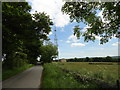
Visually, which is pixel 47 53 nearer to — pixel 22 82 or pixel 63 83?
pixel 22 82

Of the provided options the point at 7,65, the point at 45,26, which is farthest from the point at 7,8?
the point at 7,65

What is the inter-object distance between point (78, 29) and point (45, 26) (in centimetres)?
949

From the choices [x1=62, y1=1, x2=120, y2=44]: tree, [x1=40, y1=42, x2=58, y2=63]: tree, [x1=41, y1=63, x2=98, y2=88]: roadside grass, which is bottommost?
[x1=40, y1=42, x2=58, y2=63]: tree

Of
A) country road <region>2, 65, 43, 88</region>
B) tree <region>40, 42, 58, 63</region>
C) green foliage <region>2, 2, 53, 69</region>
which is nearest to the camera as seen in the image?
country road <region>2, 65, 43, 88</region>

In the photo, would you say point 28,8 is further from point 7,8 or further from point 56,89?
point 56,89

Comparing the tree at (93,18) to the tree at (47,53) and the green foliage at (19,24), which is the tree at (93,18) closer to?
the green foliage at (19,24)

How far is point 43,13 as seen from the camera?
16.3 metres

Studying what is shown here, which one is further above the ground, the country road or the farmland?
the farmland

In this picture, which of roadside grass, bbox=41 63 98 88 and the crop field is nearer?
roadside grass, bbox=41 63 98 88

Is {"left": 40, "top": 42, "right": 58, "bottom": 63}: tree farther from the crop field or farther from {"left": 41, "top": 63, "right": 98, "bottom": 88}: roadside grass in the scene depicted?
{"left": 41, "top": 63, "right": 98, "bottom": 88}: roadside grass

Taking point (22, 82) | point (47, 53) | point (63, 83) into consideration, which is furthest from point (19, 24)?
point (47, 53)

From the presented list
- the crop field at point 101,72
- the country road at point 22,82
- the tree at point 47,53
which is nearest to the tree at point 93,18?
the crop field at point 101,72

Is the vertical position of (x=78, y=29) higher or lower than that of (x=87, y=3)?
lower

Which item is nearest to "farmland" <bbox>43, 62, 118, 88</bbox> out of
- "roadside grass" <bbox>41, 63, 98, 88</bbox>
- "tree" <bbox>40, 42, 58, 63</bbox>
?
"roadside grass" <bbox>41, 63, 98, 88</bbox>
